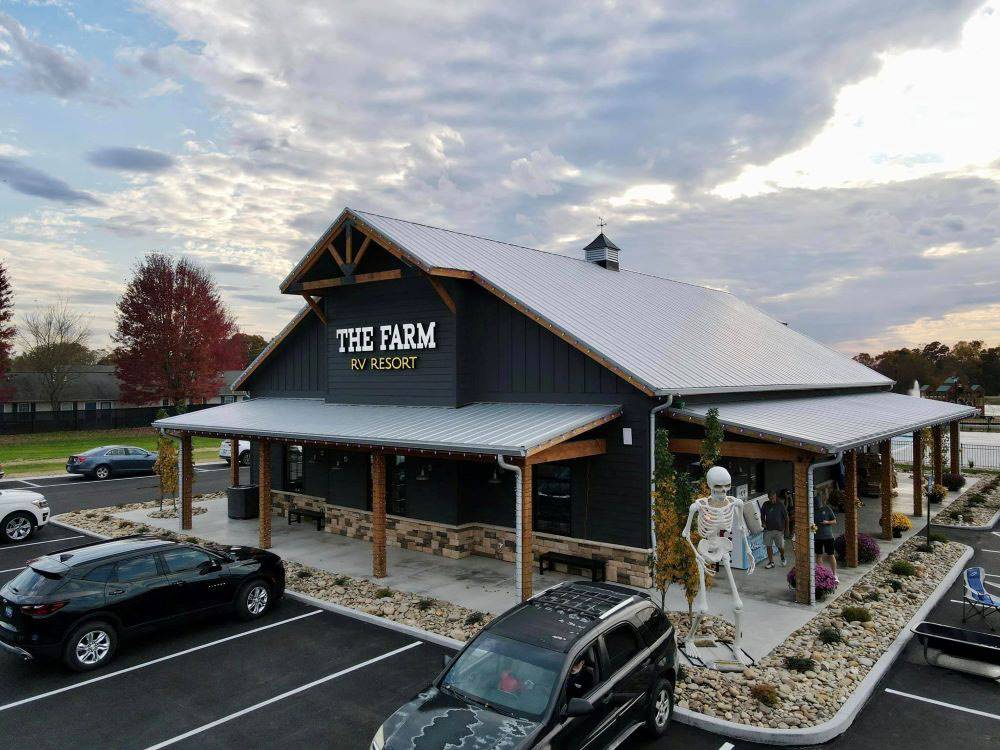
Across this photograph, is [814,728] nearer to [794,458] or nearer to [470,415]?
[794,458]

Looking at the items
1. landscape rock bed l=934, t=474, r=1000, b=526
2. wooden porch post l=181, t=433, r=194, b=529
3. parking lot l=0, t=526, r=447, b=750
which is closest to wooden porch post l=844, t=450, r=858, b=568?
landscape rock bed l=934, t=474, r=1000, b=526

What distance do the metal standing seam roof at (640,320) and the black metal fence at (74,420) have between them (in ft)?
141

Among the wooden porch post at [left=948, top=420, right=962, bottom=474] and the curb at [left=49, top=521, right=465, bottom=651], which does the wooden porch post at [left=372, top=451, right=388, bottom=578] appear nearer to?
the curb at [left=49, top=521, right=465, bottom=651]

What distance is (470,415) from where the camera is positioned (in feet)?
49.2

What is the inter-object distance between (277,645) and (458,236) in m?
12.9

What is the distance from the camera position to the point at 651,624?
26.5 ft

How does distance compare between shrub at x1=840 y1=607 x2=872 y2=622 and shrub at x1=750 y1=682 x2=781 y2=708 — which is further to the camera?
shrub at x1=840 y1=607 x2=872 y2=622

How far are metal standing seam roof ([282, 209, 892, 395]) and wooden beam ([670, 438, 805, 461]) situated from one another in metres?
1.11

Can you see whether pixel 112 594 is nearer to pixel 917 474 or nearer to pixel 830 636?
pixel 830 636

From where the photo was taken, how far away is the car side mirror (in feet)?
20.2

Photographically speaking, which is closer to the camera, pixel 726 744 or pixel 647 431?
pixel 726 744

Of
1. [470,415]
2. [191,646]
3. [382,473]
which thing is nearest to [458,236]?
Result: [470,415]

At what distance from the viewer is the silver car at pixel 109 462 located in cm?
2992

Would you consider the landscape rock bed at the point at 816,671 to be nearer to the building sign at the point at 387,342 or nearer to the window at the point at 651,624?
the window at the point at 651,624
